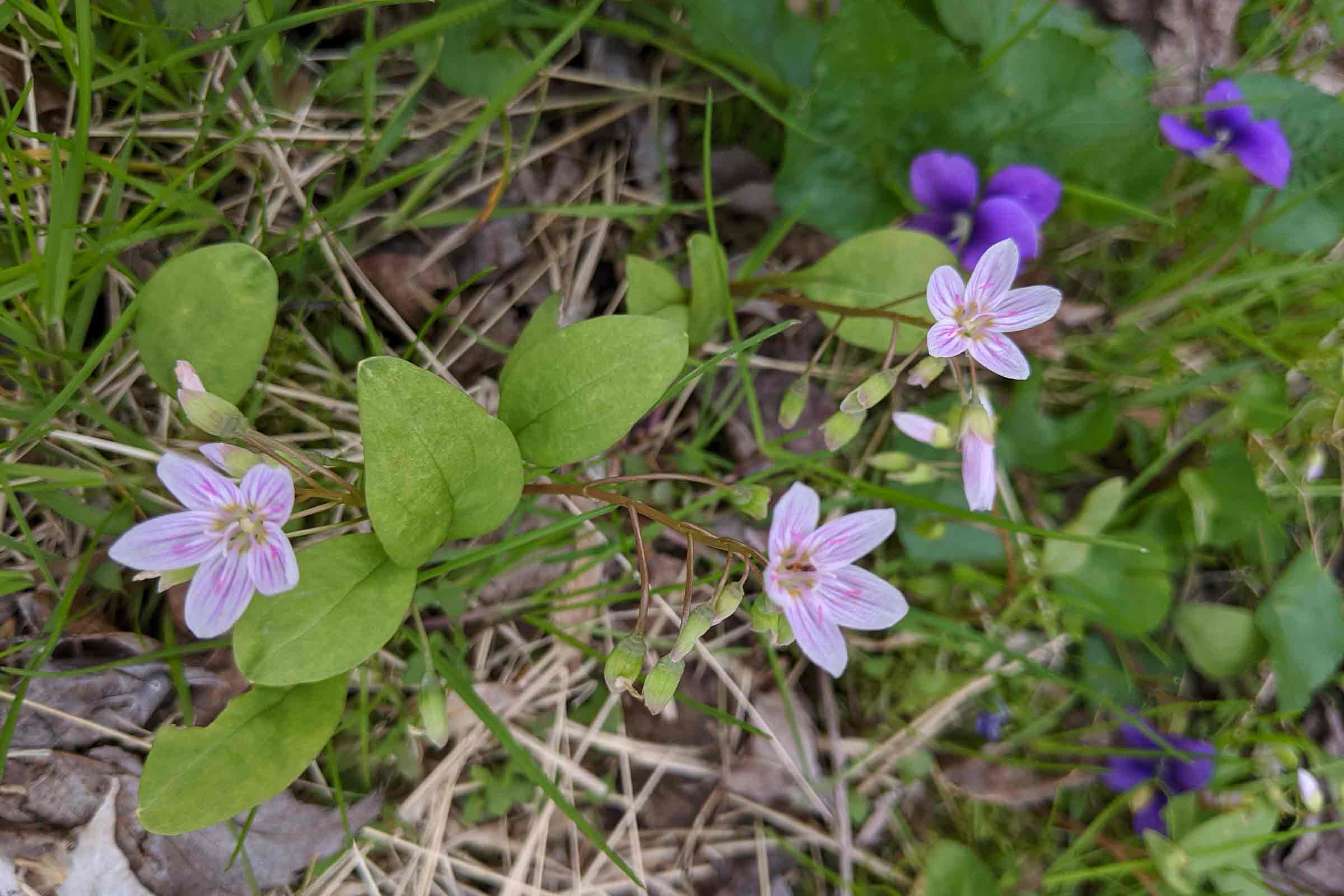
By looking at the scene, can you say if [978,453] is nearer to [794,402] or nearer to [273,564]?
[794,402]

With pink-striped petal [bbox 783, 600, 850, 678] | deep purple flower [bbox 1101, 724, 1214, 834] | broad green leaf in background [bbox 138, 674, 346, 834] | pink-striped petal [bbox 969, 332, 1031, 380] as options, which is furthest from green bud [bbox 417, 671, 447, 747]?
deep purple flower [bbox 1101, 724, 1214, 834]

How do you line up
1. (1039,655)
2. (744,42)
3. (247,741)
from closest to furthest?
(247,741)
(744,42)
(1039,655)

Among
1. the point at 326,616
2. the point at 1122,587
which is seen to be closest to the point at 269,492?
the point at 326,616

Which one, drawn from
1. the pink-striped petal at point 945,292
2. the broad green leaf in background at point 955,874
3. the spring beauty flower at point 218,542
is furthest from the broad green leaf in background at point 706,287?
the broad green leaf in background at point 955,874

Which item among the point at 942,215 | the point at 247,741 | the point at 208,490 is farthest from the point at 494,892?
the point at 942,215

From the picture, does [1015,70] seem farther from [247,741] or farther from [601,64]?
[247,741]

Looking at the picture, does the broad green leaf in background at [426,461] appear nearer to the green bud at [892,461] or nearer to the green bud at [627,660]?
the green bud at [627,660]

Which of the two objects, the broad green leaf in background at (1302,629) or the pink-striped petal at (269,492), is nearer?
the pink-striped petal at (269,492)
